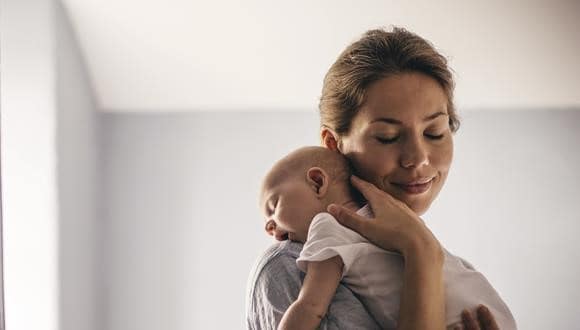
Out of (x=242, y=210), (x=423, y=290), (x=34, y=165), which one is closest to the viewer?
(x=423, y=290)

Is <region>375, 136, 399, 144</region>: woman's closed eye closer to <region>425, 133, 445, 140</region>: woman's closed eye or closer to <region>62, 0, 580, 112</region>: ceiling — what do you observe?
<region>425, 133, 445, 140</region>: woman's closed eye

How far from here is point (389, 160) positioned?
1234 millimetres

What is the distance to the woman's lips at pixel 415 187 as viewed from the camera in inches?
49.6

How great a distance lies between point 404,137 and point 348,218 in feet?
0.52

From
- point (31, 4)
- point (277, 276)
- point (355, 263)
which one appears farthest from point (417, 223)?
point (31, 4)

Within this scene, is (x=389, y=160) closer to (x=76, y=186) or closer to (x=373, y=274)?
(x=373, y=274)

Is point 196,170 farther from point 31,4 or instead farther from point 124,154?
point 31,4

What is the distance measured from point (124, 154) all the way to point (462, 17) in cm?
162

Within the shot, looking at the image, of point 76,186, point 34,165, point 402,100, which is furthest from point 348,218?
point 76,186

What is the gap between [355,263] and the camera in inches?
44.2

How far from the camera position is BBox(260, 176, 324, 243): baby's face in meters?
1.26

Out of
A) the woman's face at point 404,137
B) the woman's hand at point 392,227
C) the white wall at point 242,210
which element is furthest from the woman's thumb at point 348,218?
the white wall at point 242,210

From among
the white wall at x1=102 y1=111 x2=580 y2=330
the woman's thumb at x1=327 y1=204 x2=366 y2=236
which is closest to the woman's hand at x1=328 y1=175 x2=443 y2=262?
the woman's thumb at x1=327 y1=204 x2=366 y2=236

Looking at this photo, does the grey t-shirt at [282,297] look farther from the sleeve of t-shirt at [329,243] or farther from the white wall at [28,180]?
the white wall at [28,180]
